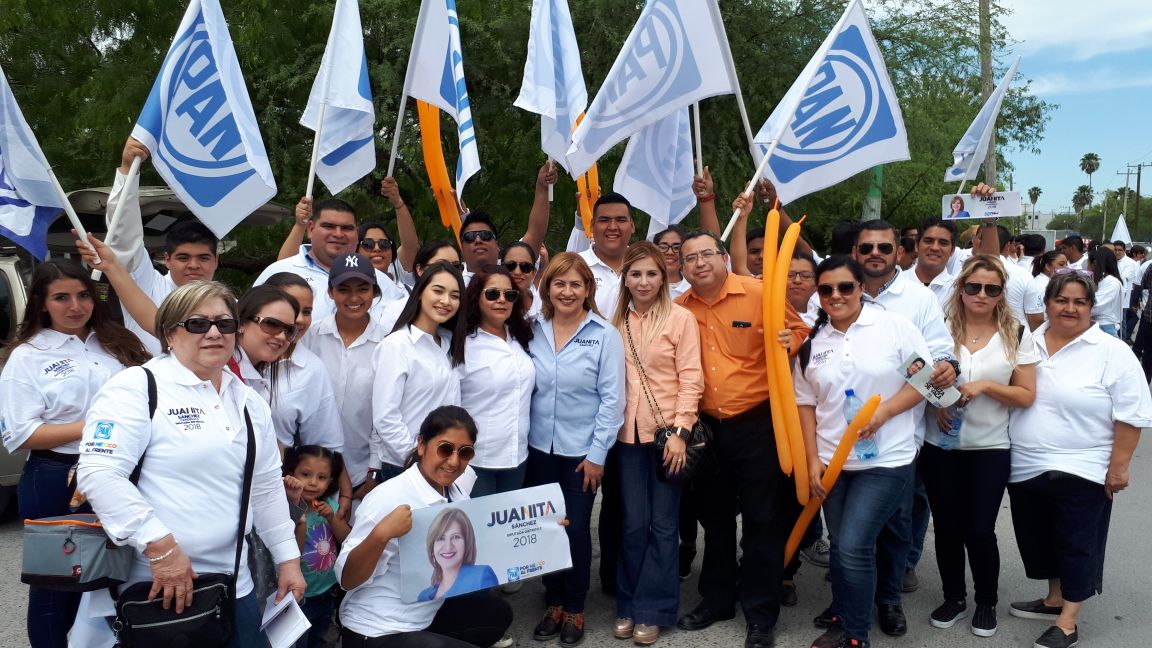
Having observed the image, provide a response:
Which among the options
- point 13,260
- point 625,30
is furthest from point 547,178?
point 625,30

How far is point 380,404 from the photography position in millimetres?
4133

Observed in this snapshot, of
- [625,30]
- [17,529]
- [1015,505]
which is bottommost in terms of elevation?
[17,529]

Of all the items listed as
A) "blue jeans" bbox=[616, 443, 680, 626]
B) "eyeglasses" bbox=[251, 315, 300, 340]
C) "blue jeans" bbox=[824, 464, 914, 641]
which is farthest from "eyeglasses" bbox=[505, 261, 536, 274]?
"blue jeans" bbox=[824, 464, 914, 641]

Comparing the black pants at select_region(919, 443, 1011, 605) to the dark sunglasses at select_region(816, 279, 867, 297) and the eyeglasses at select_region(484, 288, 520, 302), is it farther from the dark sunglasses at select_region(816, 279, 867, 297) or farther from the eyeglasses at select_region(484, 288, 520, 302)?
the eyeglasses at select_region(484, 288, 520, 302)

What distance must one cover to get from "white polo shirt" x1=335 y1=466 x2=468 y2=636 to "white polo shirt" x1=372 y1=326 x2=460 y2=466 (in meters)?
0.40

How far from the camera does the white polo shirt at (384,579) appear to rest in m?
3.67

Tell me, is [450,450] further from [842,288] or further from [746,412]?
[842,288]

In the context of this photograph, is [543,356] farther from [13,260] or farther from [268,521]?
[13,260]

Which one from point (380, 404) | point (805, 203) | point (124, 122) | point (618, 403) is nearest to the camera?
point (380, 404)

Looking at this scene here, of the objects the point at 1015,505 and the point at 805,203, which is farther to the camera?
the point at 805,203

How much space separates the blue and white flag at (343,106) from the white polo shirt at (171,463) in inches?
115

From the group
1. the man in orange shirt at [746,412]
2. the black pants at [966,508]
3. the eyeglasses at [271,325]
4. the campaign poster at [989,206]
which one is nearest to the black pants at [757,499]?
the man in orange shirt at [746,412]

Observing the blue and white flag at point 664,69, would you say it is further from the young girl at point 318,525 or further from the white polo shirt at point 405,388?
the young girl at point 318,525

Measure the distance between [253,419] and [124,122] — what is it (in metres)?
8.35
